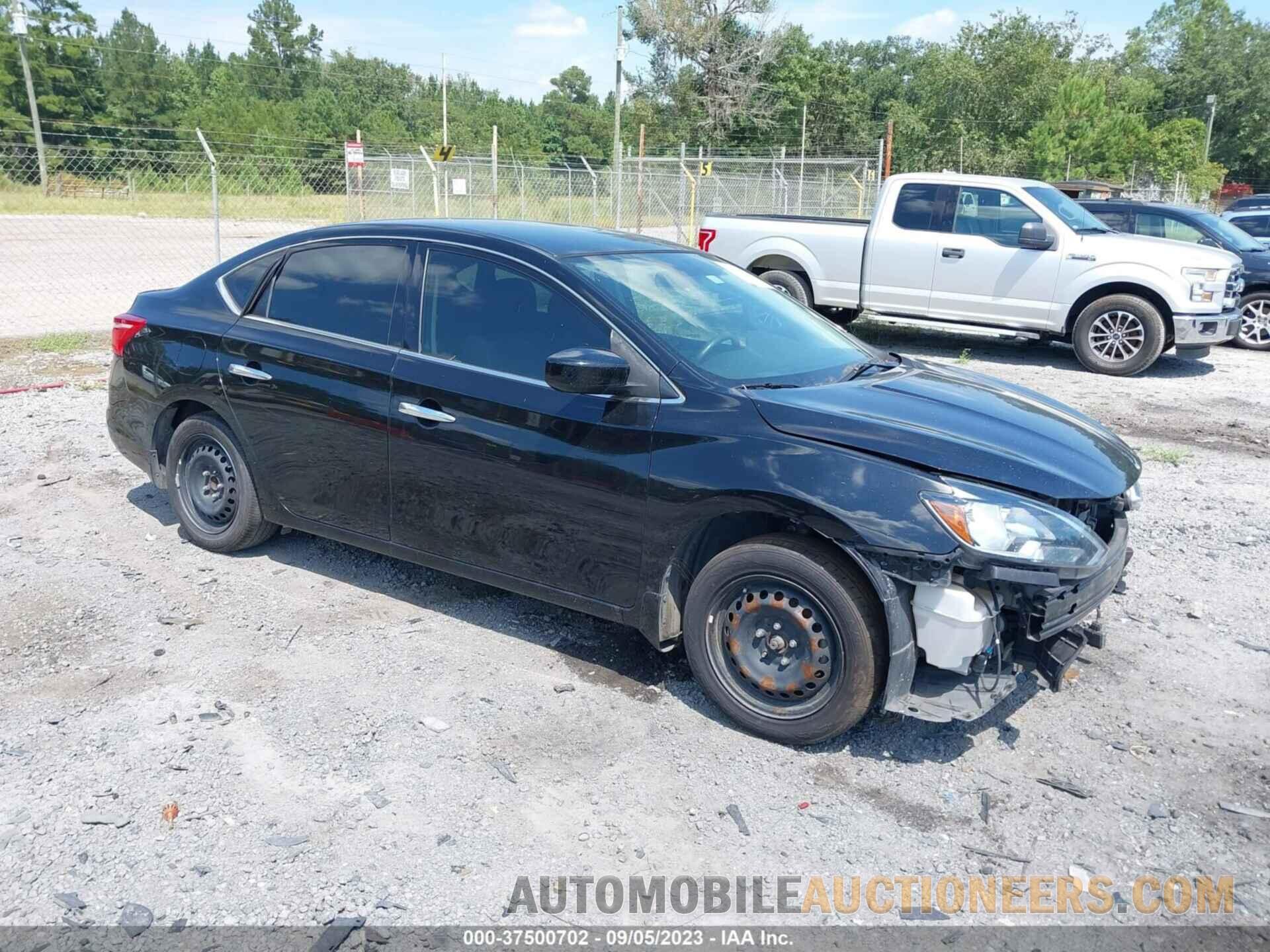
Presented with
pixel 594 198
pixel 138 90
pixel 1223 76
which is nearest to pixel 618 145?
pixel 594 198

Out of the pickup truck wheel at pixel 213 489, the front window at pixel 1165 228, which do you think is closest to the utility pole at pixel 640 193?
the front window at pixel 1165 228

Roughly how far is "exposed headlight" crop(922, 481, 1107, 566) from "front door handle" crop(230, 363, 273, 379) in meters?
3.16

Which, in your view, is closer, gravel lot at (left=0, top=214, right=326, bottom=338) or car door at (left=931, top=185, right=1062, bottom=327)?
car door at (left=931, top=185, right=1062, bottom=327)

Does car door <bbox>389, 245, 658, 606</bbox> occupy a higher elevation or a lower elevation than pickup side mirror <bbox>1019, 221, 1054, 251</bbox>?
lower

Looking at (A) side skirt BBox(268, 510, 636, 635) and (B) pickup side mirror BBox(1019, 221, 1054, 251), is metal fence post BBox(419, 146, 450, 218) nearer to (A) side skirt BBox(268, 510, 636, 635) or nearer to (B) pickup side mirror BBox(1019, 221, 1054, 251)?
(B) pickup side mirror BBox(1019, 221, 1054, 251)

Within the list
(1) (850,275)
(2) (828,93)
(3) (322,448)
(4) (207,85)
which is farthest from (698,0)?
(3) (322,448)

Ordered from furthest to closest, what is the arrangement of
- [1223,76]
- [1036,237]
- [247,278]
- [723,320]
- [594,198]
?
[1223,76], [594,198], [1036,237], [247,278], [723,320]

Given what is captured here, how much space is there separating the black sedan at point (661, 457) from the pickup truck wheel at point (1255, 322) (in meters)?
10.4

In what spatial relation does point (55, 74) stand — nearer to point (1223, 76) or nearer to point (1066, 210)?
point (1066, 210)

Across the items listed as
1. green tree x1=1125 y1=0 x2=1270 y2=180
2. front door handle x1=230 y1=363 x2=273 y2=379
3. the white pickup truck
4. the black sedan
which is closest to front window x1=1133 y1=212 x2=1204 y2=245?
the white pickup truck

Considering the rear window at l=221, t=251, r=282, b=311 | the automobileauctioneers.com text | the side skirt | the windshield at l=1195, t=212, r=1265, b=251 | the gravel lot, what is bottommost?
the automobileauctioneers.com text

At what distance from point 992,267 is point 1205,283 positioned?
7.07 feet

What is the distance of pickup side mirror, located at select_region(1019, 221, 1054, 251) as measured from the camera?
1139cm

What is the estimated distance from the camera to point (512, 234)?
4648 mm
